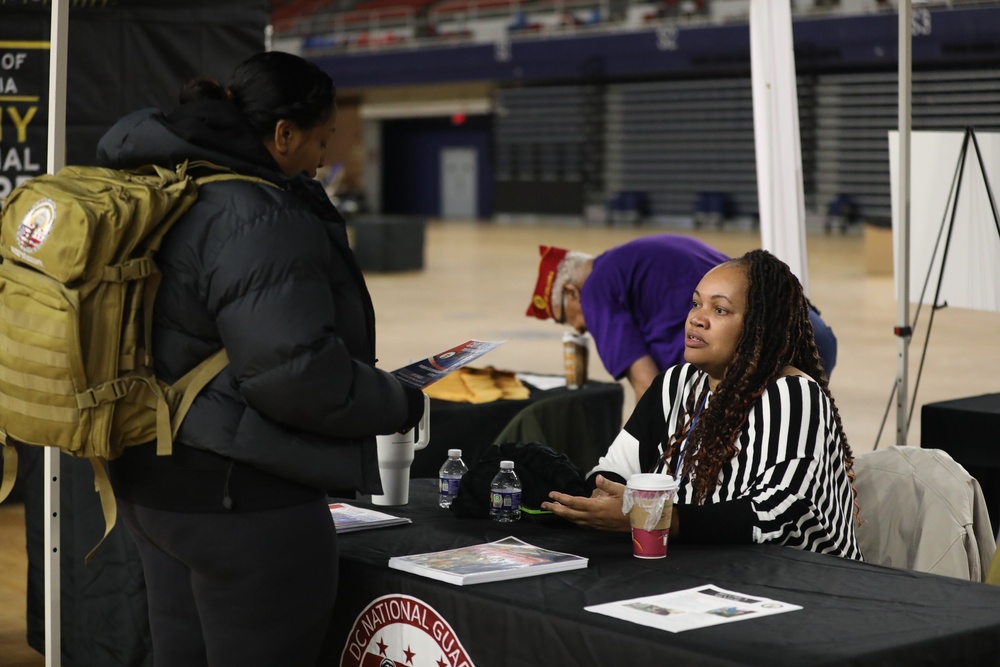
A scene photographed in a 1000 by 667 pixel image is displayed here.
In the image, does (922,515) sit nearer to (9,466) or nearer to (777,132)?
(9,466)

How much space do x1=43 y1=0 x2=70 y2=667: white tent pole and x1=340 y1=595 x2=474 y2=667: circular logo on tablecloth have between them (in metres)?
0.93

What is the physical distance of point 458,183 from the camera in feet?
104

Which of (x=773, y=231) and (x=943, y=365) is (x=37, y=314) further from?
(x=943, y=365)

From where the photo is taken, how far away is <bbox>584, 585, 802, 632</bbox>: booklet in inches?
67.9

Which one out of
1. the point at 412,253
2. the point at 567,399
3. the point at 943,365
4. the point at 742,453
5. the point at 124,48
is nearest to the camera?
the point at 742,453

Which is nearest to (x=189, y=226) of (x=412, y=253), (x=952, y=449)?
(x=952, y=449)

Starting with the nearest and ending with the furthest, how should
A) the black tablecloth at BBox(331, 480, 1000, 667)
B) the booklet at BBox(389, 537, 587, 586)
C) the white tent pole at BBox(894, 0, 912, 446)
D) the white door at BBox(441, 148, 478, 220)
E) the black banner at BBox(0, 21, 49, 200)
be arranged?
the black tablecloth at BBox(331, 480, 1000, 667) < the booklet at BBox(389, 537, 587, 586) < the white tent pole at BBox(894, 0, 912, 446) < the black banner at BBox(0, 21, 49, 200) < the white door at BBox(441, 148, 478, 220)

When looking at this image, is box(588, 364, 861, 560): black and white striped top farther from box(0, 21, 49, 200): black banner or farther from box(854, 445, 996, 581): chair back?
box(0, 21, 49, 200): black banner

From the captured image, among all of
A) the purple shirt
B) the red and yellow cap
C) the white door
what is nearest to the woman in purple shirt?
the purple shirt

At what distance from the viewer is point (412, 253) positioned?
16.6 meters

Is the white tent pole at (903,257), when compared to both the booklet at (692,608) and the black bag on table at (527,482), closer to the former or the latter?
the black bag on table at (527,482)

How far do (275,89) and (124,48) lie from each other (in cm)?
178

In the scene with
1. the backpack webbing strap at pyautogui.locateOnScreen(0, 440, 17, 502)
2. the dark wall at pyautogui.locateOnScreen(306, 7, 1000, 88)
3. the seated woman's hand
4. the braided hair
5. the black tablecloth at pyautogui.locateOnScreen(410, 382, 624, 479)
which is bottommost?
the black tablecloth at pyautogui.locateOnScreen(410, 382, 624, 479)

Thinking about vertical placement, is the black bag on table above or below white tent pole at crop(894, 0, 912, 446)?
below
